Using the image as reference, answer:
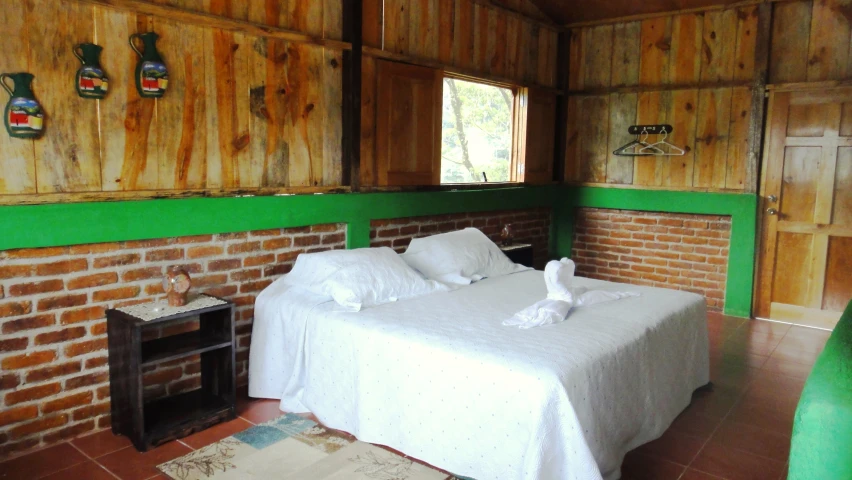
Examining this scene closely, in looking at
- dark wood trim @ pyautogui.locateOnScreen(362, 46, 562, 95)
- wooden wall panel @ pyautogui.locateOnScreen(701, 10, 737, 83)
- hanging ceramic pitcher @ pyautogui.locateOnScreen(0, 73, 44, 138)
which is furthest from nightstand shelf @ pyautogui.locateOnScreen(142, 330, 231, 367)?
wooden wall panel @ pyautogui.locateOnScreen(701, 10, 737, 83)

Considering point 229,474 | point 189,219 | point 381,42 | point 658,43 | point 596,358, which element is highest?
point 658,43

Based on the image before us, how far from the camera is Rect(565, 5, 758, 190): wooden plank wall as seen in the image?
5457mm

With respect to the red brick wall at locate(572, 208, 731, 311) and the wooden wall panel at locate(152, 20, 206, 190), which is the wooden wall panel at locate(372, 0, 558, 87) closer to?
the wooden wall panel at locate(152, 20, 206, 190)

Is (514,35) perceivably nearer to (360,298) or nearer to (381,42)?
(381,42)

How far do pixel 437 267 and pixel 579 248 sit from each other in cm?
290

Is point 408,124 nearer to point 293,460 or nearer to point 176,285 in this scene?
point 176,285

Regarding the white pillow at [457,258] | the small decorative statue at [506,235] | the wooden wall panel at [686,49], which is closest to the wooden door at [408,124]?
the white pillow at [457,258]

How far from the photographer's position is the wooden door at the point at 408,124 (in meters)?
4.39

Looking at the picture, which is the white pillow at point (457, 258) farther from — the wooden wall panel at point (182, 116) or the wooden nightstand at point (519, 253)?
the wooden wall panel at point (182, 116)

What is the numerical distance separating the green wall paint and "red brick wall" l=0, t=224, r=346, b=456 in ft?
0.29

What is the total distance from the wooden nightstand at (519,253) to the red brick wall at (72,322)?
2.54 metres

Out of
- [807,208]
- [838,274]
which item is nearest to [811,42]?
[807,208]

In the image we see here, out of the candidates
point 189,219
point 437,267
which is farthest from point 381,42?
point 189,219

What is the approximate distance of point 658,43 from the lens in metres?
5.80
